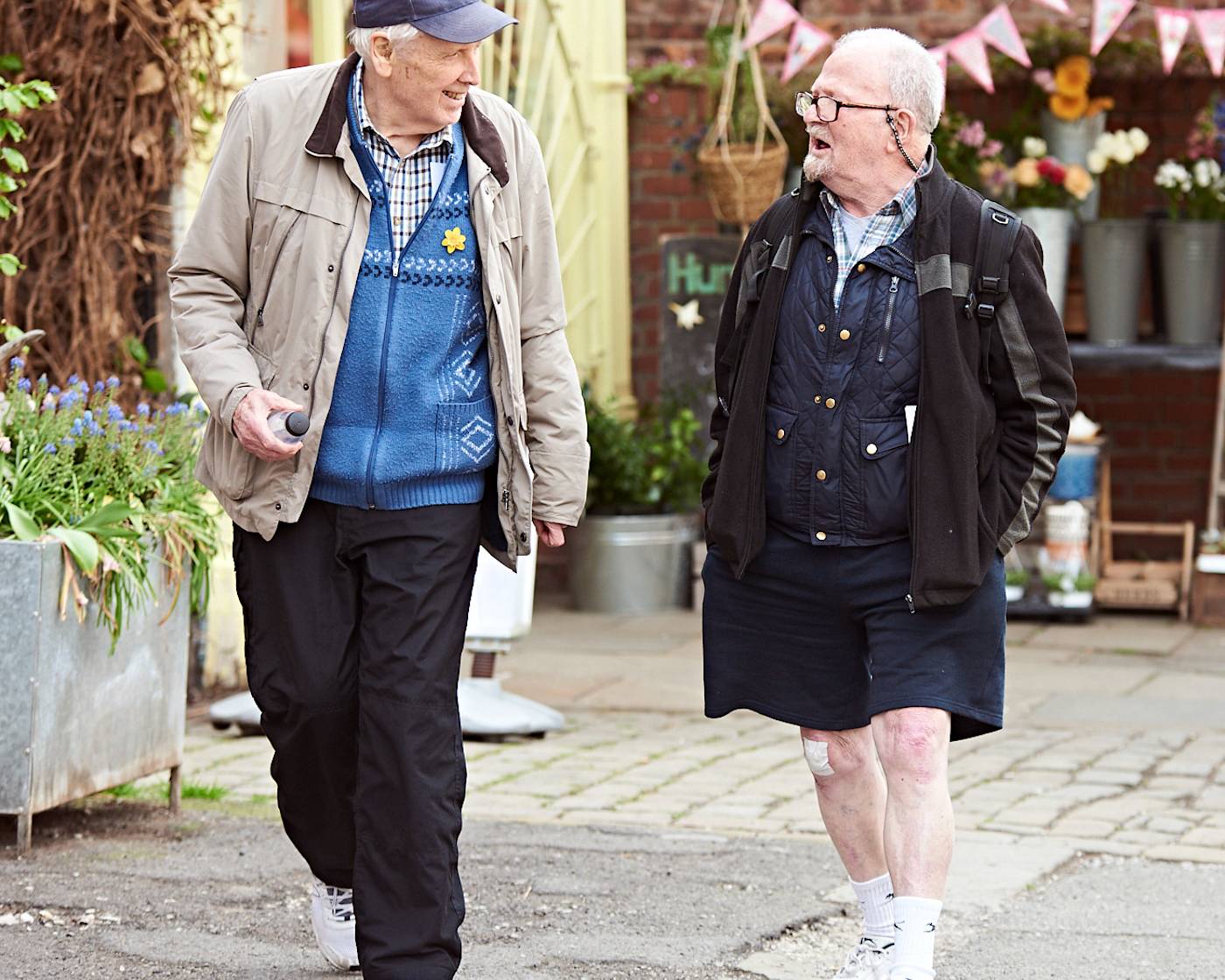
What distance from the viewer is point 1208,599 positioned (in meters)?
8.09

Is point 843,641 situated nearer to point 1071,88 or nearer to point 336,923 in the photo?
point 336,923

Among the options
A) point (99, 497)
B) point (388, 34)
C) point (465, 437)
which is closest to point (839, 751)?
point (465, 437)

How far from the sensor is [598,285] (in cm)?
884

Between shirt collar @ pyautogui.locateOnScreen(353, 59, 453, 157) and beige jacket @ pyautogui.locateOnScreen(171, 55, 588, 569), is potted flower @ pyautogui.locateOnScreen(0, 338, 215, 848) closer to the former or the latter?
beige jacket @ pyautogui.locateOnScreen(171, 55, 588, 569)

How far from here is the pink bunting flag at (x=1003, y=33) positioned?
25.0ft

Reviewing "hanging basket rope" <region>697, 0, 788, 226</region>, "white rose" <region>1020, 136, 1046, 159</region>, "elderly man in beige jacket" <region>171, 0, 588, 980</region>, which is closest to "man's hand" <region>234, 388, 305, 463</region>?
"elderly man in beige jacket" <region>171, 0, 588, 980</region>

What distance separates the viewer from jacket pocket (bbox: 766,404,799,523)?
11.0 ft

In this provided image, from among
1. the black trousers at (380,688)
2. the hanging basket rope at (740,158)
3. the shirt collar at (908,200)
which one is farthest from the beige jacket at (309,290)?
the hanging basket rope at (740,158)

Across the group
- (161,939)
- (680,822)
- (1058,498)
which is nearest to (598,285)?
(1058,498)

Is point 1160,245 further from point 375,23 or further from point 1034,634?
point 375,23

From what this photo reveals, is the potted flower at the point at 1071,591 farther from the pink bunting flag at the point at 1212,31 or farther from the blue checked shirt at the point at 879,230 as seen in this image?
the blue checked shirt at the point at 879,230

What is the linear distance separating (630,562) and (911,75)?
512 centimetres

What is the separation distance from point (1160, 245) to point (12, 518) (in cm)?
543

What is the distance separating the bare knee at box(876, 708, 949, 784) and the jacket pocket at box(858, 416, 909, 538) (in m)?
0.32
